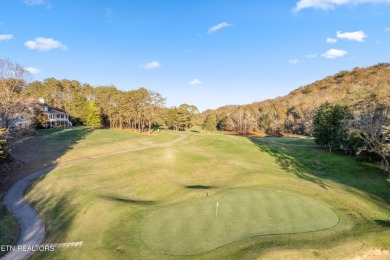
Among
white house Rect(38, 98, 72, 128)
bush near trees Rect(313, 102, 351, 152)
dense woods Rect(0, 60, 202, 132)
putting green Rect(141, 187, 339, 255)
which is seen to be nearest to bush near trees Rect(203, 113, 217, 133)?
dense woods Rect(0, 60, 202, 132)

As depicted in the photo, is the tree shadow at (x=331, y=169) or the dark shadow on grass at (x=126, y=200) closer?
the dark shadow on grass at (x=126, y=200)

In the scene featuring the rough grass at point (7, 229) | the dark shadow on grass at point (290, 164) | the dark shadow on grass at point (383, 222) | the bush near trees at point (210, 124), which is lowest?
the rough grass at point (7, 229)

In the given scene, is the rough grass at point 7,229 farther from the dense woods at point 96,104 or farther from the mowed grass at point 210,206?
the dense woods at point 96,104

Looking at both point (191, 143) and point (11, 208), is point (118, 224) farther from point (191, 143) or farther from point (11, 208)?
point (191, 143)

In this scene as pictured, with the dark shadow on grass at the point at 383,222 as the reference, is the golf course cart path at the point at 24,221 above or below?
below

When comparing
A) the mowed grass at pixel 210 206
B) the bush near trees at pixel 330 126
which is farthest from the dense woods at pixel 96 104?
the bush near trees at pixel 330 126

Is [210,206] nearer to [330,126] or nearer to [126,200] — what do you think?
[126,200]
